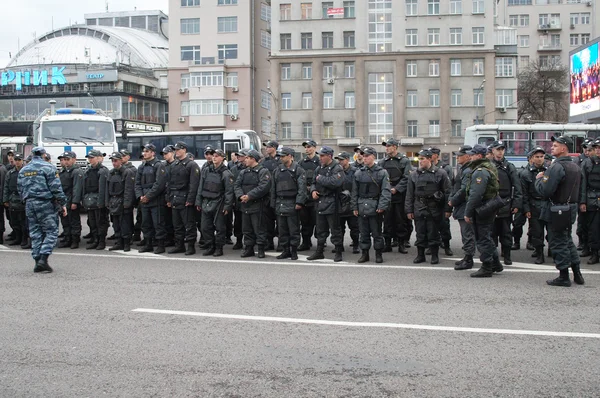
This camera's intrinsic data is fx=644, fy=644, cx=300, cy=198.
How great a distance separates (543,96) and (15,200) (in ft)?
206

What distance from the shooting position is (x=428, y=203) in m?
11.3

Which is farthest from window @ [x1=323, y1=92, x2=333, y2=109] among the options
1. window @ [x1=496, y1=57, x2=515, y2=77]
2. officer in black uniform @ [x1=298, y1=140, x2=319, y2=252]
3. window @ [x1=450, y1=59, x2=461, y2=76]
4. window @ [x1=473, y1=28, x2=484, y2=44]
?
officer in black uniform @ [x1=298, y1=140, x2=319, y2=252]

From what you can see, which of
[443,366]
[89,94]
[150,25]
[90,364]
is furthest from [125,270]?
[150,25]

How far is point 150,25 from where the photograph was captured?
106m

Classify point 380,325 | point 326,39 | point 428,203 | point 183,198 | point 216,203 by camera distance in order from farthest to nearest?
point 326,39 < point 183,198 < point 216,203 < point 428,203 < point 380,325

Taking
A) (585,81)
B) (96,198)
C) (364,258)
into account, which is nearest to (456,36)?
(585,81)

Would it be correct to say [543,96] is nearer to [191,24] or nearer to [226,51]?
[226,51]

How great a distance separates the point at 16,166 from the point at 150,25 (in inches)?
3859

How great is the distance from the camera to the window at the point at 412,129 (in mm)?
58906

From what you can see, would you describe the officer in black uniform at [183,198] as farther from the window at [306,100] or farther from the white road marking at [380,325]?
the window at [306,100]

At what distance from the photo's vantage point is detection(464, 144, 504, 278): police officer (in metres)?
9.68

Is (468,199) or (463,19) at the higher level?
(463,19)

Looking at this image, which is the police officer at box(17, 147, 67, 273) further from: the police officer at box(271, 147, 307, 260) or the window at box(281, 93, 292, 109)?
the window at box(281, 93, 292, 109)

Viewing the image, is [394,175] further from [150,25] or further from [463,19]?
[150,25]
